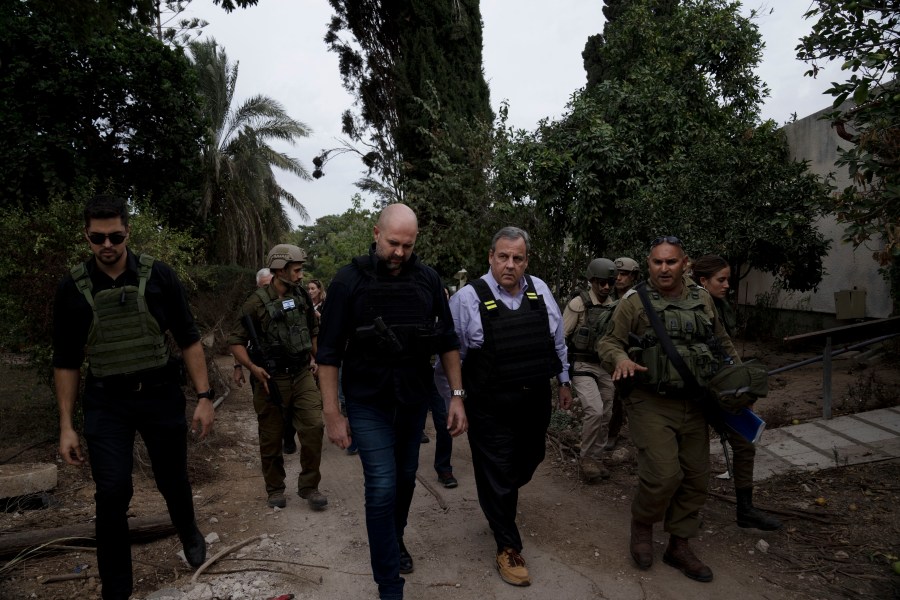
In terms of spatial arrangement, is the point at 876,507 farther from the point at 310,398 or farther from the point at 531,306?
the point at 310,398

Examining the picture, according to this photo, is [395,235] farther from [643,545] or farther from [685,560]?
[685,560]

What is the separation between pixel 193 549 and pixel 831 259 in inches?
455

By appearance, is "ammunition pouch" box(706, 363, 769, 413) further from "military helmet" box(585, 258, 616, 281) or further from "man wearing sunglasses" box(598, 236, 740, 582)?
"military helmet" box(585, 258, 616, 281)

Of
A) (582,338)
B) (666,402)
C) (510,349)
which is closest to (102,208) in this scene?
(510,349)

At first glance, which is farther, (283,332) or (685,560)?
(283,332)

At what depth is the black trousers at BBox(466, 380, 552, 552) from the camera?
342 centimetres

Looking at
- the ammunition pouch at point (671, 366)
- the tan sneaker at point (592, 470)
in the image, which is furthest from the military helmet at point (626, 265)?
the ammunition pouch at point (671, 366)

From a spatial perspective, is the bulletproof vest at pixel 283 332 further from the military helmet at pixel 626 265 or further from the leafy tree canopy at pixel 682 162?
the leafy tree canopy at pixel 682 162

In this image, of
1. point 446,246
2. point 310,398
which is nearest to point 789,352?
point 446,246

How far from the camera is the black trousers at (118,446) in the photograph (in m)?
3.02

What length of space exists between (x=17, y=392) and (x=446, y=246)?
824cm

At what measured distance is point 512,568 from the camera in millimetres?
3387

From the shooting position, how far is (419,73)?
16.8 m

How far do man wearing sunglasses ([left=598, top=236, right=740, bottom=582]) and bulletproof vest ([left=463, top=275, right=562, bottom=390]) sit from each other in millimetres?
379
